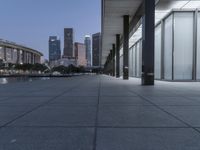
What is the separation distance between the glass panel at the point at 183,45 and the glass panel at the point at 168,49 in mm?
944

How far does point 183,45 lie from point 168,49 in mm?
2061

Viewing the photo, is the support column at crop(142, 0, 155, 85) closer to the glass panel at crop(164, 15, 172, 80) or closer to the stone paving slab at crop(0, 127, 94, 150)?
the glass panel at crop(164, 15, 172, 80)

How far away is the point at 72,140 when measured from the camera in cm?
457

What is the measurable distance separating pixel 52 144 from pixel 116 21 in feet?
119

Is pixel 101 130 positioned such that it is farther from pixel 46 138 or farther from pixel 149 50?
pixel 149 50

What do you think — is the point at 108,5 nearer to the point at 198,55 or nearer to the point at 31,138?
the point at 198,55

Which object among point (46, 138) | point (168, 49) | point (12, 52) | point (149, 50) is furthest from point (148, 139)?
point (12, 52)

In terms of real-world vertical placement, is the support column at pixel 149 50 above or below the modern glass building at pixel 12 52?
below

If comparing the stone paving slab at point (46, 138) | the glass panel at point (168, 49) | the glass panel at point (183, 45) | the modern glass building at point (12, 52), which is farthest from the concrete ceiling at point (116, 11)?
the modern glass building at point (12, 52)

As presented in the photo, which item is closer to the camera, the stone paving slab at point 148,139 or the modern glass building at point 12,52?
the stone paving slab at point 148,139

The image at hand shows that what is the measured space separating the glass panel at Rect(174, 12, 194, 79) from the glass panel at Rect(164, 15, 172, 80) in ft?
3.10

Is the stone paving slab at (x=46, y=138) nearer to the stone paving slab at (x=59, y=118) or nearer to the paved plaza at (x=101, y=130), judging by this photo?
the paved plaza at (x=101, y=130)

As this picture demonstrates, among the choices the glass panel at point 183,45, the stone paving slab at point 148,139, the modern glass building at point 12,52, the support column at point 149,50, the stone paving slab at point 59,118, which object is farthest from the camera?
the modern glass building at point 12,52

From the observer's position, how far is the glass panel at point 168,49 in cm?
2973
